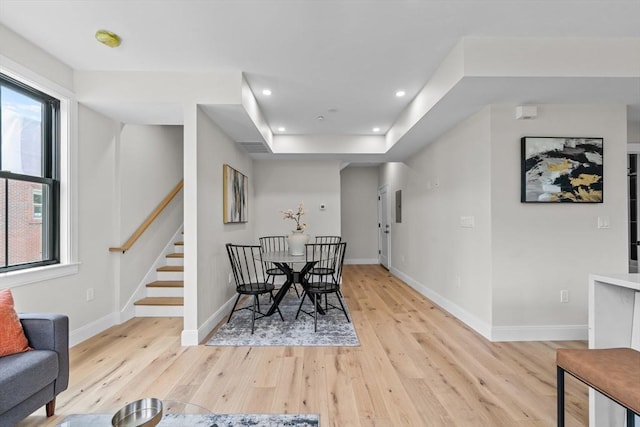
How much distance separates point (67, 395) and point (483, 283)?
3.57 meters

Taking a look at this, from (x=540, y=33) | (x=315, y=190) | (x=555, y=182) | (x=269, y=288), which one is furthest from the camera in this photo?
(x=315, y=190)

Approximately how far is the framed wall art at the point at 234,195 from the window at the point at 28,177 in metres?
1.62

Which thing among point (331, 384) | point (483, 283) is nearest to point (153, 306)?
point (331, 384)

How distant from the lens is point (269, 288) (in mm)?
3613

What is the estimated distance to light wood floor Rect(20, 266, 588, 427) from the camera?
1.94 m

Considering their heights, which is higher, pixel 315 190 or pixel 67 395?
pixel 315 190

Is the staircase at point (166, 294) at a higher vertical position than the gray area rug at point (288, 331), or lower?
higher

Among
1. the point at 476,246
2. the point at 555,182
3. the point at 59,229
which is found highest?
the point at 555,182

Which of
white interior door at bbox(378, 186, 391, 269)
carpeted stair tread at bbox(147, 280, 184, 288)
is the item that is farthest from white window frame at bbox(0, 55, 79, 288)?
white interior door at bbox(378, 186, 391, 269)

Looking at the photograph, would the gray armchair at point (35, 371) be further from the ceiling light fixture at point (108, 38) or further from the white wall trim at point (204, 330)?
the ceiling light fixture at point (108, 38)

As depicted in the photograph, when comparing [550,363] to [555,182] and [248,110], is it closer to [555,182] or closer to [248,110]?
[555,182]

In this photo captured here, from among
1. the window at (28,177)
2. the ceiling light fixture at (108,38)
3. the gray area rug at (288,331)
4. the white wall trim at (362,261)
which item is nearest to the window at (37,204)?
the window at (28,177)

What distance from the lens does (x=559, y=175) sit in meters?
3.10

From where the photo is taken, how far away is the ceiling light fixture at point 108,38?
7.73ft
